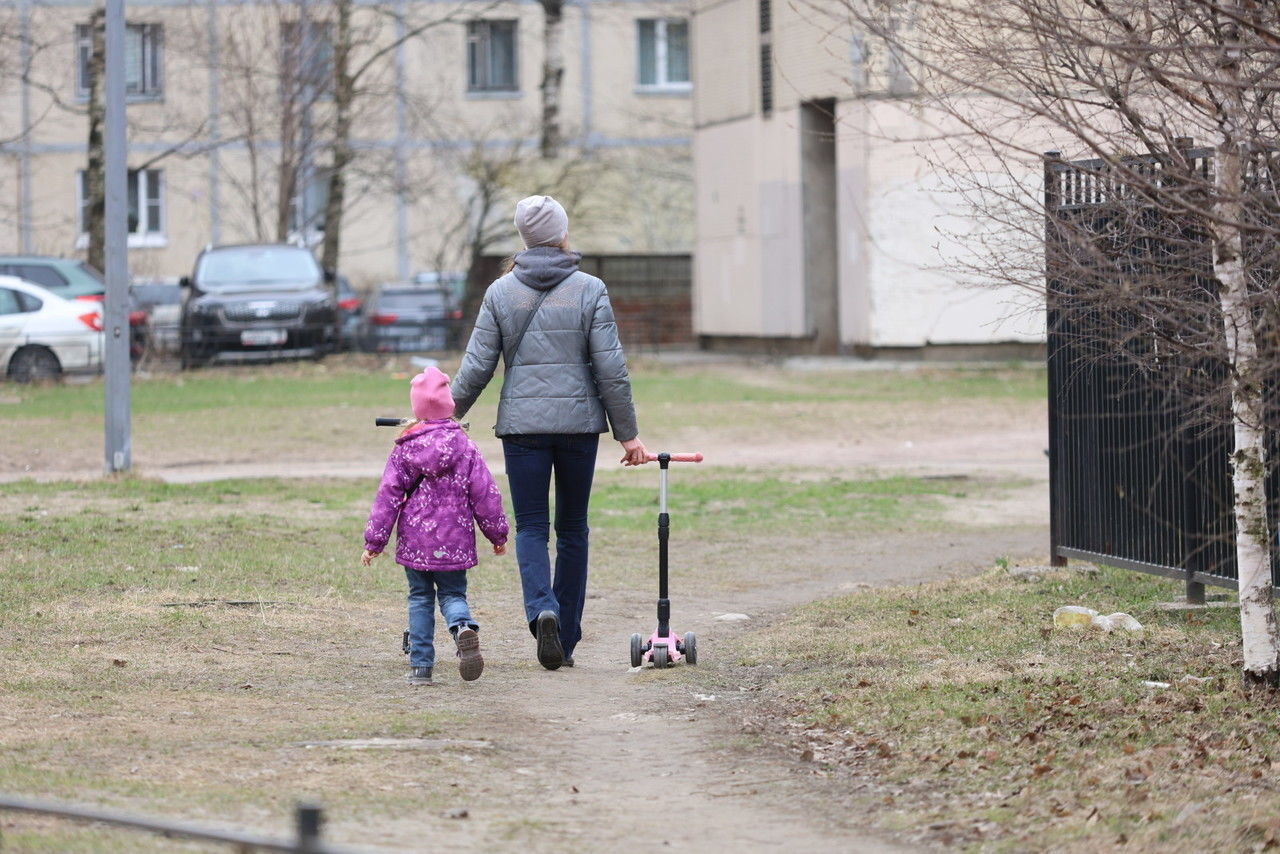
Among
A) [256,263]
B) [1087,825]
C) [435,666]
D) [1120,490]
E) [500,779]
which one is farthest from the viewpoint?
[256,263]

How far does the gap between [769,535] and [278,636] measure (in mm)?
5205

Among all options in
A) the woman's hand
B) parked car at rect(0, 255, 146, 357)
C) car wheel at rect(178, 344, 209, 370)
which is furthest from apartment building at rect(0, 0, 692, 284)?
the woman's hand

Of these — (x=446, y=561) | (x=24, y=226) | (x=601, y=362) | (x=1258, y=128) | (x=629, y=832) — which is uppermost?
(x=24, y=226)

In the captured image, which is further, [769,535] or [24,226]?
[24,226]

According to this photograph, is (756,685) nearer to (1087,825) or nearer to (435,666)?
(435,666)

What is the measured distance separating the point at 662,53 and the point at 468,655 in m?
40.0

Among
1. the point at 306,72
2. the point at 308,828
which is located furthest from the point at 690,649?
the point at 306,72

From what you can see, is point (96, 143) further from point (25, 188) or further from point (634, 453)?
point (634, 453)

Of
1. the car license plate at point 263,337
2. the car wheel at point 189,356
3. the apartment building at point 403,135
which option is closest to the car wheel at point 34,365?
the car wheel at point 189,356

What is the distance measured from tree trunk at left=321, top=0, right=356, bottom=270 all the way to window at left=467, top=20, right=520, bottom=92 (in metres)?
11.0

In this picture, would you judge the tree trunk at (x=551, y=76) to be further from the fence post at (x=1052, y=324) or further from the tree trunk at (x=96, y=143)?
the fence post at (x=1052, y=324)

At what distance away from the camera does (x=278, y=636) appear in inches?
336

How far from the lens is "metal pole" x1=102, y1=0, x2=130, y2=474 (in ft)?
48.7

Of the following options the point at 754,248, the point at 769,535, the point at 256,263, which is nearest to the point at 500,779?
the point at 769,535
